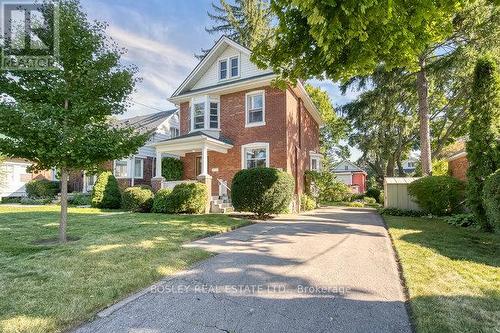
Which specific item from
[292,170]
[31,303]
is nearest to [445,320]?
[31,303]

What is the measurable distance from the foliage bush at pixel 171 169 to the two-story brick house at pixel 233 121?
532 millimetres

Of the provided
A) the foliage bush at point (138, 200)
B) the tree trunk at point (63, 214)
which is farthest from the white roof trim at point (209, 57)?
the tree trunk at point (63, 214)

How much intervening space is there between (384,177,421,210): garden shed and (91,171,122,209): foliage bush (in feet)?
50.3

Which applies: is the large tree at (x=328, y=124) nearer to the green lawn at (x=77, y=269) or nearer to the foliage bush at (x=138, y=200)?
the foliage bush at (x=138, y=200)

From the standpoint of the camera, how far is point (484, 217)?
30.3 ft

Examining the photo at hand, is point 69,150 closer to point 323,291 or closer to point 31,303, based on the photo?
point 31,303

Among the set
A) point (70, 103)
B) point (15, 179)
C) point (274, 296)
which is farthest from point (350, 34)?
point (15, 179)

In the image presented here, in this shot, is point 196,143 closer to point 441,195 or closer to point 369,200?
point 441,195

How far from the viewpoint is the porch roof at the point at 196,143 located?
1457cm

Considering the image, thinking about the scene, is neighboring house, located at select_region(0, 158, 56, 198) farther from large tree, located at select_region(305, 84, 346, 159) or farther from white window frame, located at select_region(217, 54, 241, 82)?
large tree, located at select_region(305, 84, 346, 159)

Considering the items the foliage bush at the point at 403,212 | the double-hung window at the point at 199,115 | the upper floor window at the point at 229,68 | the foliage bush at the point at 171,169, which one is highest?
the upper floor window at the point at 229,68

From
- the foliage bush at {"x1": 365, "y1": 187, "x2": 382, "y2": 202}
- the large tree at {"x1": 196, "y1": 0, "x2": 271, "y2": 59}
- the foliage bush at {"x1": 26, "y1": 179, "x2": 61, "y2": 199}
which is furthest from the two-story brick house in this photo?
the foliage bush at {"x1": 365, "y1": 187, "x2": 382, "y2": 202}

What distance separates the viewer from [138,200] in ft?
47.2

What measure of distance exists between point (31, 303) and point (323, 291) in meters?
3.63
